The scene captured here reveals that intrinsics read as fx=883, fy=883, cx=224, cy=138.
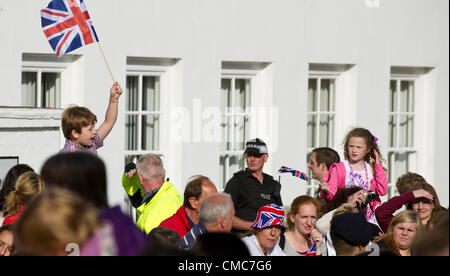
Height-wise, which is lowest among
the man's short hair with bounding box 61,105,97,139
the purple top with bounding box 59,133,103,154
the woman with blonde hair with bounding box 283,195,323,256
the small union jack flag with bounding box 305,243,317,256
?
the small union jack flag with bounding box 305,243,317,256

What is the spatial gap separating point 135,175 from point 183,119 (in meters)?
2.59

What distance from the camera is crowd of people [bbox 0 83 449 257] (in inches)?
115

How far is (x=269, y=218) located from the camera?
20.5 ft

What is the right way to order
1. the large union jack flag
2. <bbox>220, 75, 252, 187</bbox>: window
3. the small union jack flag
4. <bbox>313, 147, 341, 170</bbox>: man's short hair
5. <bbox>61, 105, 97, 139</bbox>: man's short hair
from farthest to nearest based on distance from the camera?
<bbox>220, 75, 252, 187</bbox>: window < <bbox>313, 147, 341, 170</bbox>: man's short hair < the large union jack flag < <bbox>61, 105, 97, 139</bbox>: man's short hair < the small union jack flag

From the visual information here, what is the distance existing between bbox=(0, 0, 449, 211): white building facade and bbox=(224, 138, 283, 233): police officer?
1.57 metres

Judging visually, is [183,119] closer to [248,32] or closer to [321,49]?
[248,32]

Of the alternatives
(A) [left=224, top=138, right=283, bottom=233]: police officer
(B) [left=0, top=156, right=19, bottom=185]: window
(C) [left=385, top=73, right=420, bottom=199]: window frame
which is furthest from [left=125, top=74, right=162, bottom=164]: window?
(C) [left=385, top=73, right=420, bottom=199]: window frame

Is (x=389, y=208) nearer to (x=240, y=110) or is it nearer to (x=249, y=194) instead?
(x=249, y=194)

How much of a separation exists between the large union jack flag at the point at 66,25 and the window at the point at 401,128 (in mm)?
5766

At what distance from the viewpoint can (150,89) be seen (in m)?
10.4

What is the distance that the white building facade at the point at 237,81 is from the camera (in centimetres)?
934

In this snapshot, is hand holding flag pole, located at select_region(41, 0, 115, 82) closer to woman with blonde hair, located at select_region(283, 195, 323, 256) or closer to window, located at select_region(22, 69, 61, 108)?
window, located at select_region(22, 69, 61, 108)

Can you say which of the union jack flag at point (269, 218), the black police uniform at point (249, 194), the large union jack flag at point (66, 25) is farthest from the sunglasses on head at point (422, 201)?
the large union jack flag at point (66, 25)

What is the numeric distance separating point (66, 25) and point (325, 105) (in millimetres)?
4863
